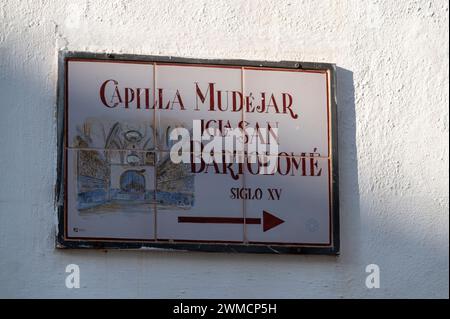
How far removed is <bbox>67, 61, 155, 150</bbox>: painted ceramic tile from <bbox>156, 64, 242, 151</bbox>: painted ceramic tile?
0.08 meters

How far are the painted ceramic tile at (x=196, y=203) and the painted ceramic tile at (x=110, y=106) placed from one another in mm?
236

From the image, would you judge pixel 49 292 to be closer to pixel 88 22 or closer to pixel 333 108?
pixel 88 22

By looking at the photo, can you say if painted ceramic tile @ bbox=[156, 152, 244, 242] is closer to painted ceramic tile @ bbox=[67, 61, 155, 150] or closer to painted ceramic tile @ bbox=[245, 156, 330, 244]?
painted ceramic tile @ bbox=[245, 156, 330, 244]

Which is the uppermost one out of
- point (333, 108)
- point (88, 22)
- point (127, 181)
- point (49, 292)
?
point (88, 22)

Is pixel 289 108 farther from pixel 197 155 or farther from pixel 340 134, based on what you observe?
pixel 197 155

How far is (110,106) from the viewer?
646cm

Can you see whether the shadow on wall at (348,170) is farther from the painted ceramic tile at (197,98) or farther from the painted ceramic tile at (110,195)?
the painted ceramic tile at (110,195)

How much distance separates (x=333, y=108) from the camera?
22.0 ft

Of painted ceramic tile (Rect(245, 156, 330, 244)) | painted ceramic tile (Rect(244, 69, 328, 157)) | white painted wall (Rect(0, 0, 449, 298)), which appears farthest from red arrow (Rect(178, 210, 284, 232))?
painted ceramic tile (Rect(244, 69, 328, 157))

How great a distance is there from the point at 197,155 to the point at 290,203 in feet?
2.05

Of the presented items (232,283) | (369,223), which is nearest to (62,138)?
(232,283)

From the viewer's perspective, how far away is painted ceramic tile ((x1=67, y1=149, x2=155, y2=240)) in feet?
20.7

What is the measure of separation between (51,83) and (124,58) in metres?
0.46

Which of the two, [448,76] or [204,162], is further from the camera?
[448,76]
